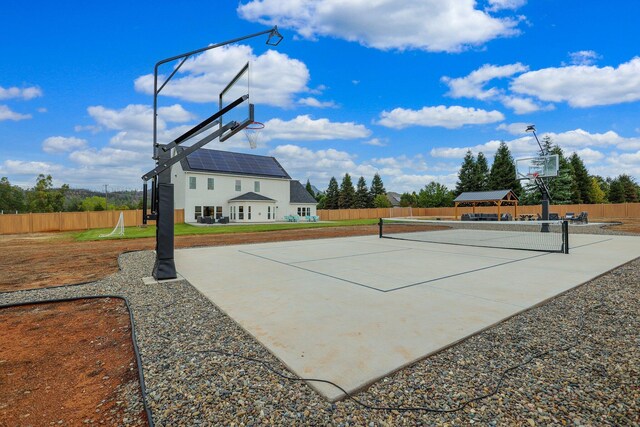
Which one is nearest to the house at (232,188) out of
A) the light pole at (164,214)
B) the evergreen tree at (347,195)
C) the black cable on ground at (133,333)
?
the evergreen tree at (347,195)

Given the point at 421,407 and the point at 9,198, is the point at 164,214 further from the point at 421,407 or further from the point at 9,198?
the point at 9,198

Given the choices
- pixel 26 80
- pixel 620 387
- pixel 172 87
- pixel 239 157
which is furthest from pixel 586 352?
pixel 239 157

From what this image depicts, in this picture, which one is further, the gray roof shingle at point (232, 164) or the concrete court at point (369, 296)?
the gray roof shingle at point (232, 164)

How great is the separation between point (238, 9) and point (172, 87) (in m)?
Result: 5.08

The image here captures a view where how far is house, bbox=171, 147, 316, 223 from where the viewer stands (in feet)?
109

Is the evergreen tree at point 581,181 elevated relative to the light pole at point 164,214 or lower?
elevated

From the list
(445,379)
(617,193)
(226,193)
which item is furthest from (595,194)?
(445,379)

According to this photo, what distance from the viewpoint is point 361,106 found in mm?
26266

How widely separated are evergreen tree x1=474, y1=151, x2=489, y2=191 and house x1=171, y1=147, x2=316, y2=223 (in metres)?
30.5

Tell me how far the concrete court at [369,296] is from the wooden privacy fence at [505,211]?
32.6 meters

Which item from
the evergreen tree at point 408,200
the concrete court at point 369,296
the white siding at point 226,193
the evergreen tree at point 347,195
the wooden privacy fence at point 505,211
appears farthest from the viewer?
the evergreen tree at point 408,200

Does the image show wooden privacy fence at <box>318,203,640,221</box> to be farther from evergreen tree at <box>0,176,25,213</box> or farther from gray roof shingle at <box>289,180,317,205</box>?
evergreen tree at <box>0,176,25,213</box>

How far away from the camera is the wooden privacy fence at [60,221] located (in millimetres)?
26141

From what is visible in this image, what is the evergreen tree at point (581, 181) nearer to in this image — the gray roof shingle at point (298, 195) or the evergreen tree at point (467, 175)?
the evergreen tree at point (467, 175)
